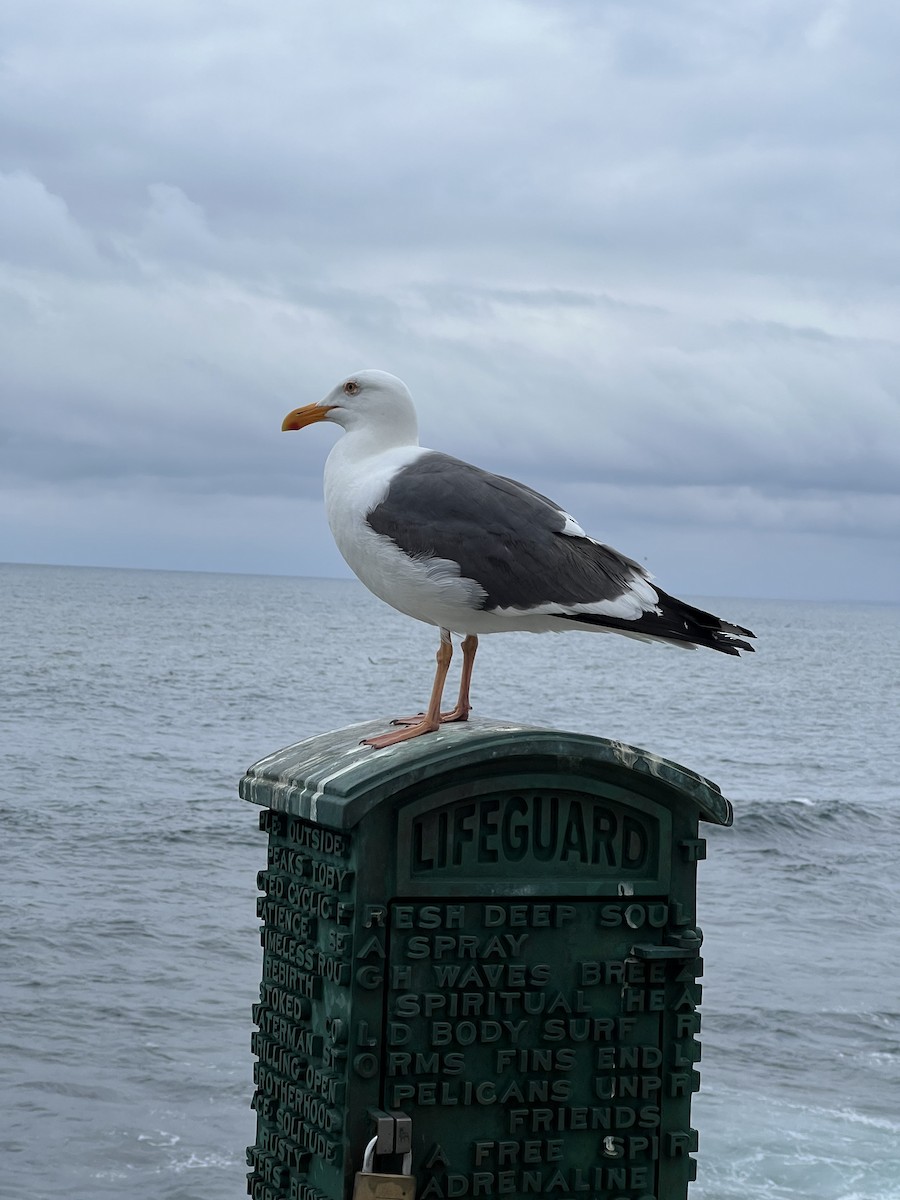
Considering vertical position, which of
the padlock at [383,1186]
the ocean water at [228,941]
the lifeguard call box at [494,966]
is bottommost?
the ocean water at [228,941]

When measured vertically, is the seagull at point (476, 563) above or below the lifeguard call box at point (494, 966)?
above

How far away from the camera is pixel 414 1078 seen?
324 centimetres

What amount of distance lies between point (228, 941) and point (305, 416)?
407 inches

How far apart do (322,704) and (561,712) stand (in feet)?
23.0

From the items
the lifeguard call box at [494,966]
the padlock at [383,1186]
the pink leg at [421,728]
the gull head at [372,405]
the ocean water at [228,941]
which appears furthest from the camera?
the ocean water at [228,941]

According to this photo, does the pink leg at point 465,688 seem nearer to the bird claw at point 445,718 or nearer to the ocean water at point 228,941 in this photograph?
the bird claw at point 445,718

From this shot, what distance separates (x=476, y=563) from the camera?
12.6 ft

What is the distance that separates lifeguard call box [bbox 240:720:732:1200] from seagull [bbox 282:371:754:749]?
0.40m

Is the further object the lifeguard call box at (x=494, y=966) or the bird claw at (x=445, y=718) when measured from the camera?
the bird claw at (x=445, y=718)

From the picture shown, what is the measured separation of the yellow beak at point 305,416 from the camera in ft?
14.2

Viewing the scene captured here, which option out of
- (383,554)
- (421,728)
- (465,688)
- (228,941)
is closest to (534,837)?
(421,728)

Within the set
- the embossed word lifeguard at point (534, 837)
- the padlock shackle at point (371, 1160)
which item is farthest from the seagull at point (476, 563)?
the padlock shackle at point (371, 1160)

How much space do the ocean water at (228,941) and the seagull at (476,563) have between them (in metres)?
6.03

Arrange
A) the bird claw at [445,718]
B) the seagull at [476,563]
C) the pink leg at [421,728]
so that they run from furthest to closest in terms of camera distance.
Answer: the bird claw at [445,718] → the seagull at [476,563] → the pink leg at [421,728]
